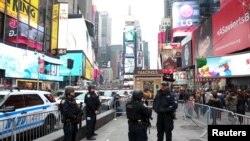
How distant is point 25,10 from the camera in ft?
136

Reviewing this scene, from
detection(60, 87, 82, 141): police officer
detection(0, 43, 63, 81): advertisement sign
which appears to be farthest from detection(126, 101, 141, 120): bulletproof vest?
detection(0, 43, 63, 81): advertisement sign

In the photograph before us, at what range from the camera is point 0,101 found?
10805mm

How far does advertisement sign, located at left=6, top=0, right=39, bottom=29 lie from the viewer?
1471 inches

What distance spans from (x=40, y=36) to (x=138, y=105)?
42.3m

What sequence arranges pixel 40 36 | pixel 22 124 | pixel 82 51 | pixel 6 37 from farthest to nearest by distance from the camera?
pixel 82 51, pixel 40 36, pixel 6 37, pixel 22 124

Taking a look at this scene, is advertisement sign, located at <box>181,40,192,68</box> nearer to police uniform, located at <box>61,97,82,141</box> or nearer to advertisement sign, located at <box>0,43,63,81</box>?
advertisement sign, located at <box>0,43,63,81</box>

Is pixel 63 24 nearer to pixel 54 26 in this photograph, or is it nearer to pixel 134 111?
pixel 54 26

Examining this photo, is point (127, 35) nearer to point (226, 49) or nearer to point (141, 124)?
point (226, 49)

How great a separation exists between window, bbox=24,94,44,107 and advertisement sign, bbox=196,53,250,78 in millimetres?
20593

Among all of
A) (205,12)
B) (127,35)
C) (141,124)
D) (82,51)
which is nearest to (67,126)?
(141,124)

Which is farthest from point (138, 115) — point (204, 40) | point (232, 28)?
point (204, 40)

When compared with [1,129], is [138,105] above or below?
above

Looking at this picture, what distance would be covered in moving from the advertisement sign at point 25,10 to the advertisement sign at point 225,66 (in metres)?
19.0

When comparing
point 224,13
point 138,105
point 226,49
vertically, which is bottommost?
point 138,105
